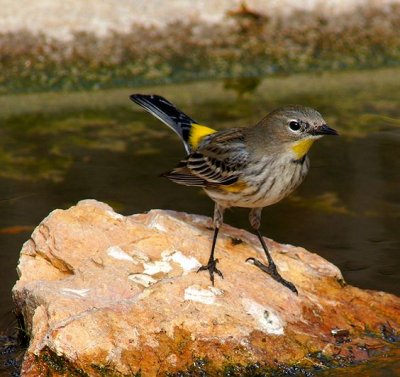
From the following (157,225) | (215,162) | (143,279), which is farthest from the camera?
(215,162)

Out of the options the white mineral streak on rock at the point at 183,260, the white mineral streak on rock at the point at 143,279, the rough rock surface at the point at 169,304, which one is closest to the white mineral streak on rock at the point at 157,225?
Result: the rough rock surface at the point at 169,304

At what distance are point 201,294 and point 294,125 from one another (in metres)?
1.28

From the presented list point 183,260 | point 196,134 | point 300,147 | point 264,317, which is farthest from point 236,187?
point 196,134

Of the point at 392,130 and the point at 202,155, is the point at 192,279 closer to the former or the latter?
the point at 202,155

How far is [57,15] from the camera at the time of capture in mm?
11211

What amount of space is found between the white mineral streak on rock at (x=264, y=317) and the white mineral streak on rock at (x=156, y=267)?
0.52 m

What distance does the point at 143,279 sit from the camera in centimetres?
607

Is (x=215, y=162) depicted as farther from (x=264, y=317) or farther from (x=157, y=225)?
(x=264, y=317)

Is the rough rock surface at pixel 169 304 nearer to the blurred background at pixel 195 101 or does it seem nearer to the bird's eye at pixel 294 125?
the blurred background at pixel 195 101

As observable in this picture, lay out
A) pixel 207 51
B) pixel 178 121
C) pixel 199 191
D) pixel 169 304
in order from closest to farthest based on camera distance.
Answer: pixel 169 304 → pixel 178 121 → pixel 199 191 → pixel 207 51

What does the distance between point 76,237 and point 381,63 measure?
20.1 feet

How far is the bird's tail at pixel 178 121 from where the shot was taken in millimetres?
7633

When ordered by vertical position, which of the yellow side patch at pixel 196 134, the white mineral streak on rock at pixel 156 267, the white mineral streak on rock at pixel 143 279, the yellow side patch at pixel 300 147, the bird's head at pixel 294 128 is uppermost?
the bird's head at pixel 294 128

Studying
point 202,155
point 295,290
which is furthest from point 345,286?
point 202,155
